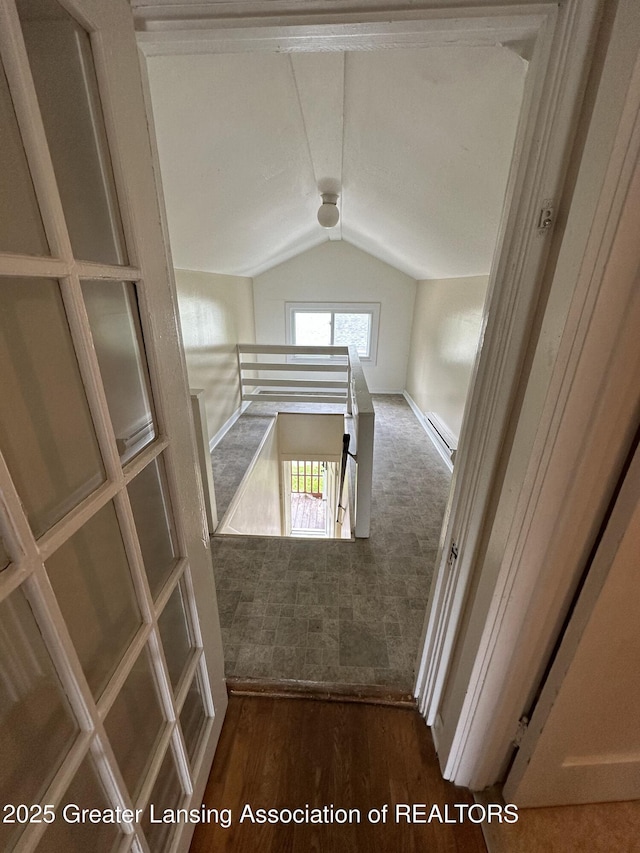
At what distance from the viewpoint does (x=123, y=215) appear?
23.4 inches

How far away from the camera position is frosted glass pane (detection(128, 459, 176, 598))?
70 centimetres

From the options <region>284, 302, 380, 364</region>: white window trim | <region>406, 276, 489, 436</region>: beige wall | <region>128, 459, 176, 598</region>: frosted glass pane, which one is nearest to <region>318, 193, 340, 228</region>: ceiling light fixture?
<region>406, 276, 489, 436</region>: beige wall

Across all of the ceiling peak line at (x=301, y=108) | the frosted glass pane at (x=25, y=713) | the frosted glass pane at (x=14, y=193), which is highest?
the ceiling peak line at (x=301, y=108)

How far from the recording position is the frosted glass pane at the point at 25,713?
44 cm

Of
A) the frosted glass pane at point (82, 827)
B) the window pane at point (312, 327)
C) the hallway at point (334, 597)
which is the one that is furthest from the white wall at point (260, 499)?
the window pane at point (312, 327)

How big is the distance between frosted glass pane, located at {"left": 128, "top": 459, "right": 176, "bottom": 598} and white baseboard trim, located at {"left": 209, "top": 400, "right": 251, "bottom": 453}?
2.48 m

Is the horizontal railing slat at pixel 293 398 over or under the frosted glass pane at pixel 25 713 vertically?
under

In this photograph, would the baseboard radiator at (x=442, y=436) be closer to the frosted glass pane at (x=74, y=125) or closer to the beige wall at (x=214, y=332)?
the beige wall at (x=214, y=332)

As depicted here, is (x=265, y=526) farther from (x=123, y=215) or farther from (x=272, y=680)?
(x=123, y=215)

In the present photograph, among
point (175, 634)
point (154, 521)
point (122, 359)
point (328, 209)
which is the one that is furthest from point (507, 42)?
point (328, 209)

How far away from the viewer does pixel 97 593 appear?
60 centimetres

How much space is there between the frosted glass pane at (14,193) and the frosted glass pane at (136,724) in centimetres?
78

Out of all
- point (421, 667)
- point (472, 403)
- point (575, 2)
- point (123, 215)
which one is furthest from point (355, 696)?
point (575, 2)

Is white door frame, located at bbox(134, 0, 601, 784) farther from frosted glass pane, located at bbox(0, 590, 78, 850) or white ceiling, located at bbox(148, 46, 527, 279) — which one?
frosted glass pane, located at bbox(0, 590, 78, 850)
